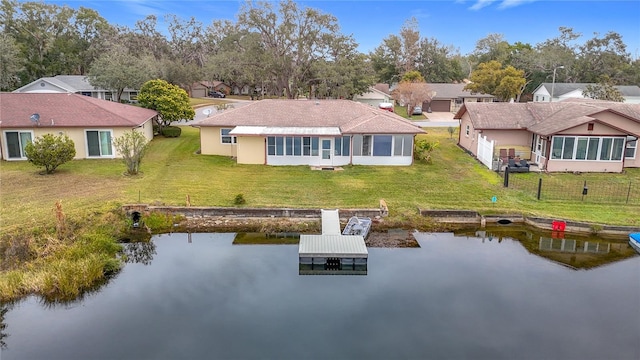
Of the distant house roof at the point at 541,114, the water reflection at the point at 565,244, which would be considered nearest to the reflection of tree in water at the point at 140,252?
the water reflection at the point at 565,244

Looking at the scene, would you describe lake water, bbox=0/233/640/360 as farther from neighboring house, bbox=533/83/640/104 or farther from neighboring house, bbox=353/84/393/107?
neighboring house, bbox=533/83/640/104

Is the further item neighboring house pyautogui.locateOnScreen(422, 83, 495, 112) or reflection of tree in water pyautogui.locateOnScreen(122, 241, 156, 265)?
neighboring house pyautogui.locateOnScreen(422, 83, 495, 112)

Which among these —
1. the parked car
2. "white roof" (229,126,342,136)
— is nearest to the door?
"white roof" (229,126,342,136)

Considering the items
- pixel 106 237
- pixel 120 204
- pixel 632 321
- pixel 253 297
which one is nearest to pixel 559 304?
pixel 632 321

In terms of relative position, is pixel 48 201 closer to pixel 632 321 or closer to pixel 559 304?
pixel 559 304

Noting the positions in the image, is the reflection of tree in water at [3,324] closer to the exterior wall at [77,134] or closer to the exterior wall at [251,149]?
the exterior wall at [251,149]
